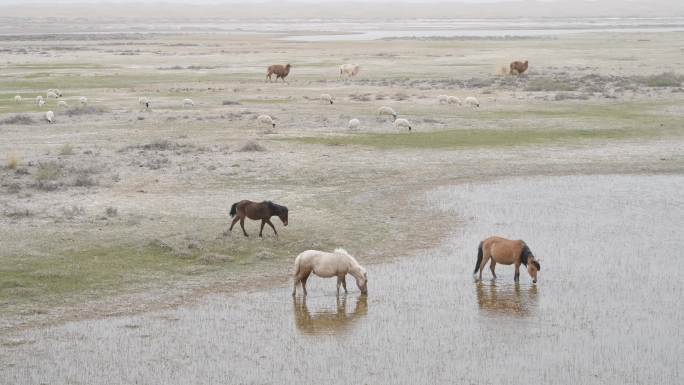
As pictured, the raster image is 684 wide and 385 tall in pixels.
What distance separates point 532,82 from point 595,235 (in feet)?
103

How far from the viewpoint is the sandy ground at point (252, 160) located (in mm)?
16672

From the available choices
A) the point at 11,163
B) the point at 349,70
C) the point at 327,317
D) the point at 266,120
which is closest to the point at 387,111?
the point at 266,120

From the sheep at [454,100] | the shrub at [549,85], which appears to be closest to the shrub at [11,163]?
the sheep at [454,100]

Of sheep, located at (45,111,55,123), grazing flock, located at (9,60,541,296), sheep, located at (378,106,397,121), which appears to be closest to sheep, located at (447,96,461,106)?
sheep, located at (378,106,397,121)

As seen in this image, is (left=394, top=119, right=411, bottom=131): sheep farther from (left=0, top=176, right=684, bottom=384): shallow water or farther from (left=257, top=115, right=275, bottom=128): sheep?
(left=0, top=176, right=684, bottom=384): shallow water

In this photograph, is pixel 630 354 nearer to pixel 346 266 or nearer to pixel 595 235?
pixel 346 266

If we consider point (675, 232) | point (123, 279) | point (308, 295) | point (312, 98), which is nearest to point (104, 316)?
point (123, 279)

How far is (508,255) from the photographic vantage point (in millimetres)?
16000

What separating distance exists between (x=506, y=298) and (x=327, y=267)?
3066 mm

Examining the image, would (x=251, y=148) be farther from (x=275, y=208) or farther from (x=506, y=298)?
(x=506, y=298)

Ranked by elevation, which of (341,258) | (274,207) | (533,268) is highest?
(274,207)

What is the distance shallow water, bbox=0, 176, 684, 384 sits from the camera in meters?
12.0

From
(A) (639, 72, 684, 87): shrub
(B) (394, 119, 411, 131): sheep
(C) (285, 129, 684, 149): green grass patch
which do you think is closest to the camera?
(C) (285, 129, 684, 149): green grass patch

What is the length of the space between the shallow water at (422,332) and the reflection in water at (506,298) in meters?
0.03
